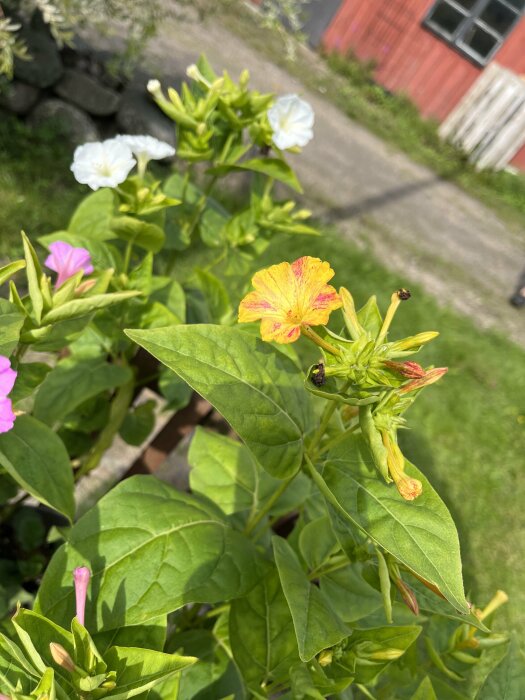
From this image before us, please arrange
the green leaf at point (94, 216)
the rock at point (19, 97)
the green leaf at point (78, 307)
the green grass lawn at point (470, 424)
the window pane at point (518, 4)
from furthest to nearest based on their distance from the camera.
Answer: the window pane at point (518, 4) < the rock at point (19, 97) < the green grass lawn at point (470, 424) < the green leaf at point (94, 216) < the green leaf at point (78, 307)

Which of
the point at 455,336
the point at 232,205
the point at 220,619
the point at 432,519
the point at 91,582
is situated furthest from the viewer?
the point at 455,336

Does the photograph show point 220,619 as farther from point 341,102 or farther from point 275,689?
point 341,102

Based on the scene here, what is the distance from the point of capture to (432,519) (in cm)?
79

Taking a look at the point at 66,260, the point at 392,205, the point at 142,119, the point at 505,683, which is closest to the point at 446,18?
the point at 392,205

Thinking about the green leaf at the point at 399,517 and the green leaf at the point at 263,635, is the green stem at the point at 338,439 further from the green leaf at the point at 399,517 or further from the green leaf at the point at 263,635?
the green leaf at the point at 263,635

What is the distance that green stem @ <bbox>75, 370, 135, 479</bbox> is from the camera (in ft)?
5.15

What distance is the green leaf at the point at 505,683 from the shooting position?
37.4 inches

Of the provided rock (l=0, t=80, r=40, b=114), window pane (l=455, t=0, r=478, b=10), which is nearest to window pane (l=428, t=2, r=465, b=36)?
window pane (l=455, t=0, r=478, b=10)

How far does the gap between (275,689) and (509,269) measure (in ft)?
19.5

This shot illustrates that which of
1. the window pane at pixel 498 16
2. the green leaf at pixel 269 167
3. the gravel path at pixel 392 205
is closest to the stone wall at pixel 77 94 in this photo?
the gravel path at pixel 392 205

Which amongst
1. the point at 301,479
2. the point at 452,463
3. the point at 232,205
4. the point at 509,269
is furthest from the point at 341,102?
the point at 301,479

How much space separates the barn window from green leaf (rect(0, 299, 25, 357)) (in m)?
9.07

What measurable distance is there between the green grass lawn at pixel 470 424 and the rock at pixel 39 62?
1832 mm

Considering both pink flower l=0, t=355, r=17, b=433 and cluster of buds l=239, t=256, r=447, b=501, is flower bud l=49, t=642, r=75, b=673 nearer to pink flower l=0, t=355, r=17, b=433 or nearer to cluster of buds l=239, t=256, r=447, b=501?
pink flower l=0, t=355, r=17, b=433
